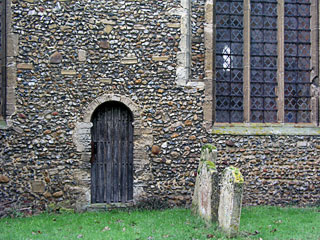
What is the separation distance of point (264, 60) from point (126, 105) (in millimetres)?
3531

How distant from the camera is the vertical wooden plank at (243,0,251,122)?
9305 mm

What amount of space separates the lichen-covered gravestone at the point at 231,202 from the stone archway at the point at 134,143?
2.72 m

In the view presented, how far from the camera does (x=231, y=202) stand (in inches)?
237

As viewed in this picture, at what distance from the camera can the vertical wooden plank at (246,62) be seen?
9305mm

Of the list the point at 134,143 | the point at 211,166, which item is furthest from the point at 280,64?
the point at 134,143

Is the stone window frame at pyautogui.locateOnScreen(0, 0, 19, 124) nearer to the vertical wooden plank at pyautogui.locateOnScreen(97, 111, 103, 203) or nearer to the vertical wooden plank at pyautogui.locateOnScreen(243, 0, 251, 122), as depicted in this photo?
the vertical wooden plank at pyautogui.locateOnScreen(97, 111, 103, 203)

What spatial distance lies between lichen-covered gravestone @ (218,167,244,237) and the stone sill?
2.79m

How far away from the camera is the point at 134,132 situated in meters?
8.69

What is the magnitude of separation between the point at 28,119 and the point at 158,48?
125 inches

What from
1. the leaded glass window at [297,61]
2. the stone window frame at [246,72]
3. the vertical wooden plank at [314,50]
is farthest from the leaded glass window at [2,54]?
the vertical wooden plank at [314,50]

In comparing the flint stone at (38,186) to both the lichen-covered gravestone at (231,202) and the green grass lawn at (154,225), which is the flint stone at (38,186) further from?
the lichen-covered gravestone at (231,202)

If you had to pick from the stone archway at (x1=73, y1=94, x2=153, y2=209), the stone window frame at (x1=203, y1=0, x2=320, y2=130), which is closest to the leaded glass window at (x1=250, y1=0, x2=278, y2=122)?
the stone window frame at (x1=203, y1=0, x2=320, y2=130)

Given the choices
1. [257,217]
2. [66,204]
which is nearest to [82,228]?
[66,204]

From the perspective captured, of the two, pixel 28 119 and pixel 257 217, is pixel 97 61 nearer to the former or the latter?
pixel 28 119
